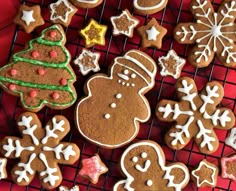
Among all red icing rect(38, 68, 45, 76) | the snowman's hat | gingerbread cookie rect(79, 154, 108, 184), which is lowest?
gingerbread cookie rect(79, 154, 108, 184)

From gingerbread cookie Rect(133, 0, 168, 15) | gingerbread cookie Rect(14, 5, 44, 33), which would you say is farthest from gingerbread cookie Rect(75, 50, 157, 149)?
gingerbread cookie Rect(14, 5, 44, 33)

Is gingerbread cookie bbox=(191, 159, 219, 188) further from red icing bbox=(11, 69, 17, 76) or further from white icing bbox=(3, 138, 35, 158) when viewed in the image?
red icing bbox=(11, 69, 17, 76)

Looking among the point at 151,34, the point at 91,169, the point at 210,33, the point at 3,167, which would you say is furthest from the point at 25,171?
the point at 210,33

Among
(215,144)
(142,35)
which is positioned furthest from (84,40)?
(215,144)

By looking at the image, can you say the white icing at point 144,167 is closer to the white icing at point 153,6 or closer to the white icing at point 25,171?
the white icing at point 25,171

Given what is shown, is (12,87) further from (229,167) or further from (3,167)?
(229,167)

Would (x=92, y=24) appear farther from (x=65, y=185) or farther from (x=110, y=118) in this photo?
(x=65, y=185)

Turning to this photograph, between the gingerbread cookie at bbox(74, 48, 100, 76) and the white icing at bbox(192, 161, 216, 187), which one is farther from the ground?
the gingerbread cookie at bbox(74, 48, 100, 76)
